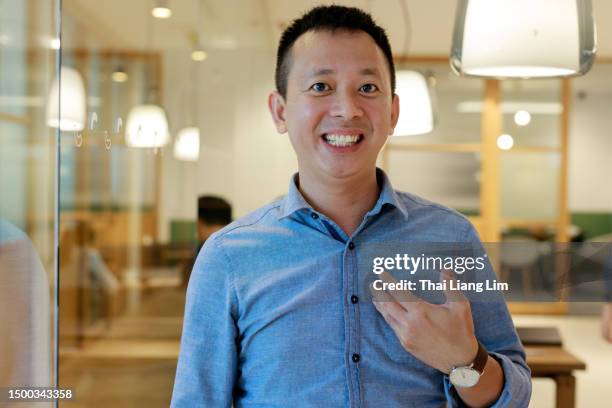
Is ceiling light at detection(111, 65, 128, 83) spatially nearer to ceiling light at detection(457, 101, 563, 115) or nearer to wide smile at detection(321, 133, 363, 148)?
ceiling light at detection(457, 101, 563, 115)

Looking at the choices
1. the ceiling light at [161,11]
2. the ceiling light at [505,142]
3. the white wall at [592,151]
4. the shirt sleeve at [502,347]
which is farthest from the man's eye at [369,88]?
the ceiling light at [161,11]

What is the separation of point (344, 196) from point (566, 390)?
1189 mm

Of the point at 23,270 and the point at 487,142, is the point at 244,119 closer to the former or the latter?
the point at 487,142

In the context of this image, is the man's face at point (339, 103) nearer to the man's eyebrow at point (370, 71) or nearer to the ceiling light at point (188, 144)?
the man's eyebrow at point (370, 71)

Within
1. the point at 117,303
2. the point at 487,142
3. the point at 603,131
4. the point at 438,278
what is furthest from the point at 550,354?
the point at 117,303

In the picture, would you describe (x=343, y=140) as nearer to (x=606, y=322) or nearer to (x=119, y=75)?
(x=606, y=322)

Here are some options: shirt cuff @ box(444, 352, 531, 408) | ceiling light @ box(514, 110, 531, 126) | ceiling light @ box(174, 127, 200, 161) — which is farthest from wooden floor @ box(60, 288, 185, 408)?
ceiling light @ box(514, 110, 531, 126)

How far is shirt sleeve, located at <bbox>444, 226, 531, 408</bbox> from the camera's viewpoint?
2.96 feet

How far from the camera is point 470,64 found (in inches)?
49.1

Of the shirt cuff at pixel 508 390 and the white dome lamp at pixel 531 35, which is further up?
the white dome lamp at pixel 531 35

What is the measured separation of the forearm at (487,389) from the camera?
878 millimetres

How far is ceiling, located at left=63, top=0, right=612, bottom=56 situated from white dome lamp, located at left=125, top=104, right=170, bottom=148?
0.74 ft

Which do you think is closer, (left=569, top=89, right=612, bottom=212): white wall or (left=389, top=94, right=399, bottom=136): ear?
(left=389, top=94, right=399, bottom=136): ear

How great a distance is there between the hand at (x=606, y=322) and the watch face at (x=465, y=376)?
33cm
